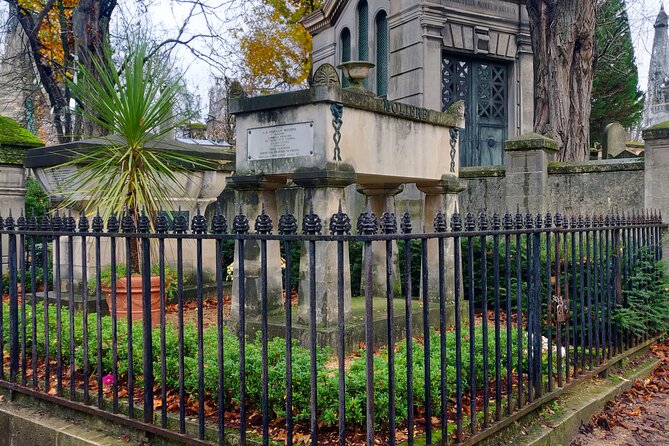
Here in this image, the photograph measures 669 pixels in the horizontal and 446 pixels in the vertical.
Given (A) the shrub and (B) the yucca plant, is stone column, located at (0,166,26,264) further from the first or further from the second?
(A) the shrub

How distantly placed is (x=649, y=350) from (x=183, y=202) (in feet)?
19.5

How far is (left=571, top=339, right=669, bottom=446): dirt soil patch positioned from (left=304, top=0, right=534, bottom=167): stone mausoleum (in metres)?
8.49

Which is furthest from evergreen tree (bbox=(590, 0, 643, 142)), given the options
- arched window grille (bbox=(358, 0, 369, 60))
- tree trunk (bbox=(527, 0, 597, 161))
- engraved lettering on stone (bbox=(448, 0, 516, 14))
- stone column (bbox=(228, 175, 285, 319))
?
stone column (bbox=(228, 175, 285, 319))

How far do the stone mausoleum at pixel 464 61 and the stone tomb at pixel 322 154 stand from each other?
22.9 feet

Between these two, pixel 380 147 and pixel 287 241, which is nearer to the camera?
pixel 287 241

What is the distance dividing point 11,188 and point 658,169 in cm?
956

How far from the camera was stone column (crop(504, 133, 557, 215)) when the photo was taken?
29.5 ft

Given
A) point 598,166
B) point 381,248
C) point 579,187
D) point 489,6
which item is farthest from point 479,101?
point 381,248

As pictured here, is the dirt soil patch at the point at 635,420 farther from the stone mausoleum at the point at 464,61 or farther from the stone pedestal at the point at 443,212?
the stone mausoleum at the point at 464,61

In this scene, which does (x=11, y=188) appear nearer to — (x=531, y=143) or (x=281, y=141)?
(x=281, y=141)

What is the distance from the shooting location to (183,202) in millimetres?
8375

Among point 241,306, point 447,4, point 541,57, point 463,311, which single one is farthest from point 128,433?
point 447,4

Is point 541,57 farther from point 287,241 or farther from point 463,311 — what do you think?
point 287,241

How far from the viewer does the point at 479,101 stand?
14141 millimetres
